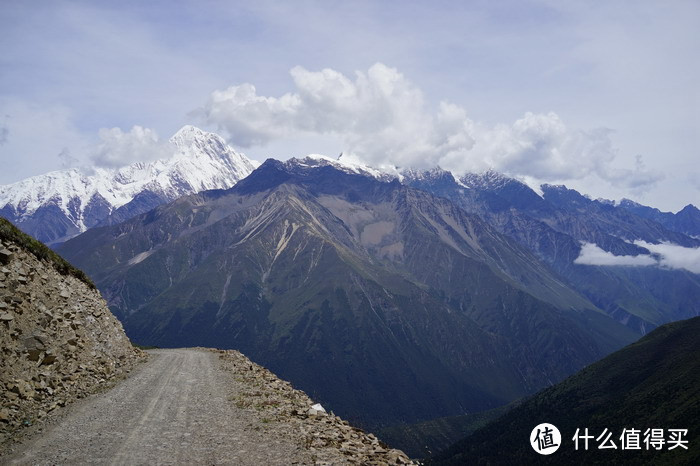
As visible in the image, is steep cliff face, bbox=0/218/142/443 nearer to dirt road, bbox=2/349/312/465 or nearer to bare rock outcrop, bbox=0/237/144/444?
bare rock outcrop, bbox=0/237/144/444

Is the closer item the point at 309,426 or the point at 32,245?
the point at 309,426

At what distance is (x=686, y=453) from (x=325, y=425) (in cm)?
14173

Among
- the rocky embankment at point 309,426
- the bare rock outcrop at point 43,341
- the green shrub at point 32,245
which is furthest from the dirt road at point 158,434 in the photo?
the green shrub at point 32,245

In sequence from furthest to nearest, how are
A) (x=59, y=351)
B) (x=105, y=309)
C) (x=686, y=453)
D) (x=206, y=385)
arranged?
(x=686, y=453) < (x=105, y=309) < (x=206, y=385) < (x=59, y=351)

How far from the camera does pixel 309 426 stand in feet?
75.8

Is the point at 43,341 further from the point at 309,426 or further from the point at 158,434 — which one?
the point at 309,426

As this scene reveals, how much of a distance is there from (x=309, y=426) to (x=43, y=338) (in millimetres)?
16631

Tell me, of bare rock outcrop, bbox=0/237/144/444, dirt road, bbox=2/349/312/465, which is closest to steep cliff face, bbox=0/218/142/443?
bare rock outcrop, bbox=0/237/144/444

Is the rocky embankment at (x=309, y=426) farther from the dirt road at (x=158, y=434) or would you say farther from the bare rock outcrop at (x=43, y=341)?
the bare rock outcrop at (x=43, y=341)

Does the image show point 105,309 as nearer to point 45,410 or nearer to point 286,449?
point 45,410

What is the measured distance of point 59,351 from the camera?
30062 mm

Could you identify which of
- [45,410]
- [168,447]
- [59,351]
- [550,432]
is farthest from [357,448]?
[550,432]

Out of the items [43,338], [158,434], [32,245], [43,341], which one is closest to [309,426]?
[158,434]

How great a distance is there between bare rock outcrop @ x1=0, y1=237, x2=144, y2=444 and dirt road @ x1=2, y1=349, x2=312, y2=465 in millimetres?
1573
